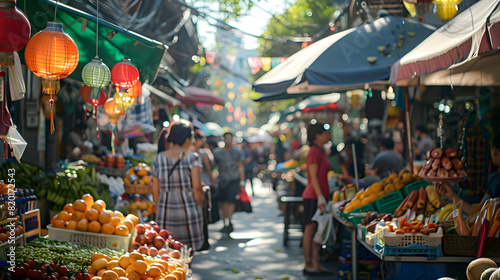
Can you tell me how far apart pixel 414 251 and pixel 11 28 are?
4.27 meters

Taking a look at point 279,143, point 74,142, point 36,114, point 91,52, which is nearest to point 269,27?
point 279,143

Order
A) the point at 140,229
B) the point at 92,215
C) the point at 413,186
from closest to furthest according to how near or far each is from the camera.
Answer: the point at 92,215
the point at 140,229
the point at 413,186

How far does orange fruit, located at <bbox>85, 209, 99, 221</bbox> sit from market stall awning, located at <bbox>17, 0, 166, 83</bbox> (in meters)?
1.98

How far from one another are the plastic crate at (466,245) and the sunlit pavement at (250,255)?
3568 mm

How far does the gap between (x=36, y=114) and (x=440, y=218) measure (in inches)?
286

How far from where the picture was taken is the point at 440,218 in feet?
20.7

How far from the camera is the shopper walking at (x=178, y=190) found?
739cm

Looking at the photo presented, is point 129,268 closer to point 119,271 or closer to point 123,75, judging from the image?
point 119,271

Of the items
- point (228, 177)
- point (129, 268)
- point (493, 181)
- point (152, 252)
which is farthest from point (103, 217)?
point (228, 177)

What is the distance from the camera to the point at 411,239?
567 centimetres

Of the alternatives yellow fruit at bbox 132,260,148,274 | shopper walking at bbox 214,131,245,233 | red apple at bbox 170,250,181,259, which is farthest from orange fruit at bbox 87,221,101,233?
shopper walking at bbox 214,131,245,233

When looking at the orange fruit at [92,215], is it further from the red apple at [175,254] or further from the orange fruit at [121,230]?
the red apple at [175,254]

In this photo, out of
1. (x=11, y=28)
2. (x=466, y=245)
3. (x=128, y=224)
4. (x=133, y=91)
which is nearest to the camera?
(x=11, y=28)

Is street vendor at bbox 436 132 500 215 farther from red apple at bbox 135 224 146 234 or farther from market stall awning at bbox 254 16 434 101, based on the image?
red apple at bbox 135 224 146 234
